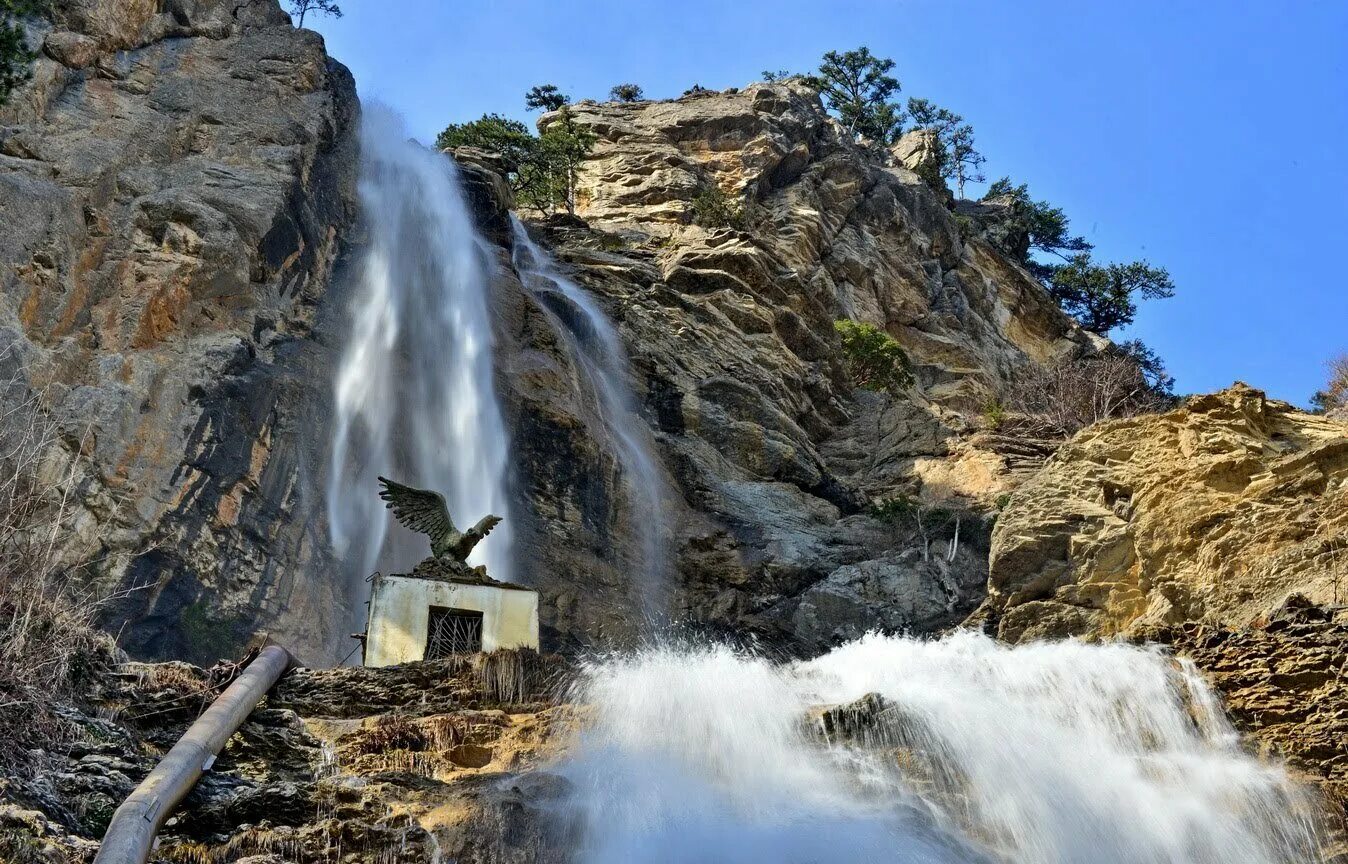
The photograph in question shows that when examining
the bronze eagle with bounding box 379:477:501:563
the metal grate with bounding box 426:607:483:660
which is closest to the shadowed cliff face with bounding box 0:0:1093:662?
the bronze eagle with bounding box 379:477:501:563

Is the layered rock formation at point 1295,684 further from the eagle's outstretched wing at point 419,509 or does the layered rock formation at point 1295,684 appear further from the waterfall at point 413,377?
the waterfall at point 413,377

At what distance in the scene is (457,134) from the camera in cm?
4256

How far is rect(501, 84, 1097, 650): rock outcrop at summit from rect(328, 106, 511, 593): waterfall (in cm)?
86

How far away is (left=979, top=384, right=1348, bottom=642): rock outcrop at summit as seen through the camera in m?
15.5

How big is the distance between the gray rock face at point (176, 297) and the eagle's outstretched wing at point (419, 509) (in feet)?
10.8

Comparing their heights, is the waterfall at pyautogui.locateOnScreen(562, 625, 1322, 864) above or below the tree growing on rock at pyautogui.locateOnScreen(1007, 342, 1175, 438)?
below

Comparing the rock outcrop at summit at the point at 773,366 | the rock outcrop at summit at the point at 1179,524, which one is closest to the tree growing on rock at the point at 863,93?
the rock outcrop at summit at the point at 773,366

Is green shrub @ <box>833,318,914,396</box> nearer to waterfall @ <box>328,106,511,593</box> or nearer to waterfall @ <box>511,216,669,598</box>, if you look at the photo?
waterfall @ <box>511,216,669,598</box>

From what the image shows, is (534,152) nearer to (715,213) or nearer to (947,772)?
(715,213)

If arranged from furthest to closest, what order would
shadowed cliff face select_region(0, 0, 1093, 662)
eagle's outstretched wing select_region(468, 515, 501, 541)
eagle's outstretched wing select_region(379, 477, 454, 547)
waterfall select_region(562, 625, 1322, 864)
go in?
1. shadowed cliff face select_region(0, 0, 1093, 662)
2. eagle's outstretched wing select_region(379, 477, 454, 547)
3. eagle's outstretched wing select_region(468, 515, 501, 541)
4. waterfall select_region(562, 625, 1322, 864)

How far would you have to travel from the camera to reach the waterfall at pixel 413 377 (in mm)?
23484

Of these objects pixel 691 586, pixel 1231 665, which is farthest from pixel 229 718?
pixel 691 586

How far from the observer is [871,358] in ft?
125

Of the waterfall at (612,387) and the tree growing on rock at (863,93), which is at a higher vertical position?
the tree growing on rock at (863,93)
